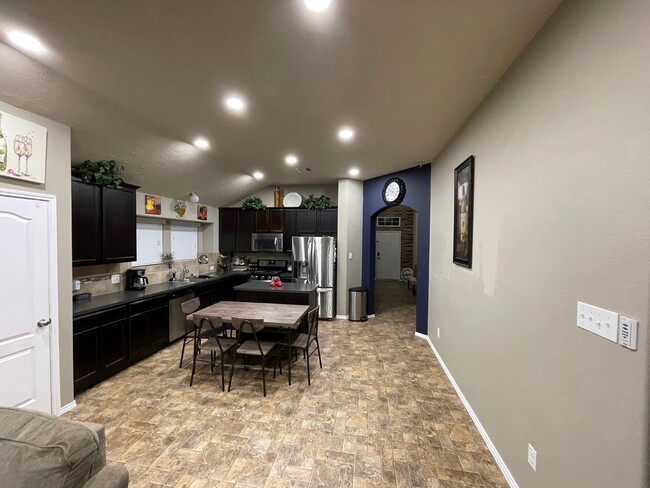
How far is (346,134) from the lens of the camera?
313 cm

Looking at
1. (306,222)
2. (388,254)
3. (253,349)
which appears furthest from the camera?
(388,254)

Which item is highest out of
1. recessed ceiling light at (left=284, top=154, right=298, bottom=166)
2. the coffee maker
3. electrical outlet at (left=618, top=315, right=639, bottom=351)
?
recessed ceiling light at (left=284, top=154, right=298, bottom=166)

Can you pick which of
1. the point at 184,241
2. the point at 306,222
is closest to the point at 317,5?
the point at 306,222

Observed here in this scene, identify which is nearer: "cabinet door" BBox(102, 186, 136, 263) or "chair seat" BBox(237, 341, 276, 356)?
"chair seat" BBox(237, 341, 276, 356)

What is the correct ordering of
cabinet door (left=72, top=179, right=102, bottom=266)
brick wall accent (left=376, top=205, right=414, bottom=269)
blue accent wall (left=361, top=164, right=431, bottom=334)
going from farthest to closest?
brick wall accent (left=376, top=205, right=414, bottom=269)
blue accent wall (left=361, top=164, right=431, bottom=334)
cabinet door (left=72, top=179, right=102, bottom=266)

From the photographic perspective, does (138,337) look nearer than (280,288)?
Yes

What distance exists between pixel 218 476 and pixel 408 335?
11.6 feet

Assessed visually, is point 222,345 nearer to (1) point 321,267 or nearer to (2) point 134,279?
(2) point 134,279

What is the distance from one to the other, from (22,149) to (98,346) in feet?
6.64

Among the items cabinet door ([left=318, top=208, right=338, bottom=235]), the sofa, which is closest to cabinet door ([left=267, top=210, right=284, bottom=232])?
cabinet door ([left=318, top=208, right=338, bottom=235])

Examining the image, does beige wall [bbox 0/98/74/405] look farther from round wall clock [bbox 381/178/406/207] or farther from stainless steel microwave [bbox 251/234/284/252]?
round wall clock [bbox 381/178/406/207]

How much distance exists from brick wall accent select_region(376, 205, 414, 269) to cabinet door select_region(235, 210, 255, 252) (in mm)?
5576

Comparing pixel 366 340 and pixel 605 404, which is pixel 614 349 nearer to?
pixel 605 404

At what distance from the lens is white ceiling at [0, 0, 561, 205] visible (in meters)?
1.42
